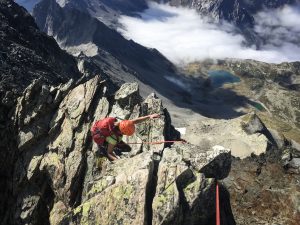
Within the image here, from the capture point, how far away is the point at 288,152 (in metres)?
34.3

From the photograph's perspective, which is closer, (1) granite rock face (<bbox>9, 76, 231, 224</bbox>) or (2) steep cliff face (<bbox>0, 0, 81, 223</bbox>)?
(1) granite rock face (<bbox>9, 76, 231, 224</bbox>)

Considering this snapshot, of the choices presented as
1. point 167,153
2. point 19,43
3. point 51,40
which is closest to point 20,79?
point 19,43

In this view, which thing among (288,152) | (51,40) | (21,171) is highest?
(21,171)

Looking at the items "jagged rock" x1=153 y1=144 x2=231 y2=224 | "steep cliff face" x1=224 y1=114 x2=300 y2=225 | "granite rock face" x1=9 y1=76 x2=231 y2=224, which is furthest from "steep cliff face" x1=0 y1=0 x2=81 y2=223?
"steep cliff face" x1=224 y1=114 x2=300 y2=225

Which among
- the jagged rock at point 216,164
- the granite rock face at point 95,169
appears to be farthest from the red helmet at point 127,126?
the jagged rock at point 216,164

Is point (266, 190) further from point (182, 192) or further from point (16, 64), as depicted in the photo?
point (16, 64)

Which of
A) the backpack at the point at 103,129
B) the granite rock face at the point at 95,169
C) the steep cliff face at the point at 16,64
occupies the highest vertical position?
the backpack at the point at 103,129

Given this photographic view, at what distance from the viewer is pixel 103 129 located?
28.1 m

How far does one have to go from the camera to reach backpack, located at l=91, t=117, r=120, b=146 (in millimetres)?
28000

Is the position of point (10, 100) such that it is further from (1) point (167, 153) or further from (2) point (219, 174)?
(2) point (219, 174)

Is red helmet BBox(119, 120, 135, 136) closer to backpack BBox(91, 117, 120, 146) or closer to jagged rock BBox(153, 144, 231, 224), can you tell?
backpack BBox(91, 117, 120, 146)

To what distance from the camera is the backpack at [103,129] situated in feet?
91.9

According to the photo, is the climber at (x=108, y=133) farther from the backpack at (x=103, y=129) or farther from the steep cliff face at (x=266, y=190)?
the steep cliff face at (x=266, y=190)

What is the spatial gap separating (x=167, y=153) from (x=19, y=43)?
118805 mm
